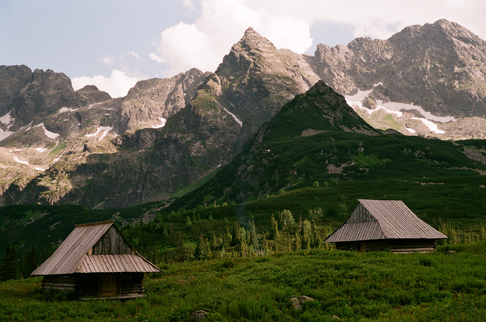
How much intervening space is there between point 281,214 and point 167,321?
373 feet

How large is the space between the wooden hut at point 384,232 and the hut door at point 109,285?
27.3 metres

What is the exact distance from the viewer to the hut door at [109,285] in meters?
37.8

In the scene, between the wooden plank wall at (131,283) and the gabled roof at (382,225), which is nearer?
the wooden plank wall at (131,283)

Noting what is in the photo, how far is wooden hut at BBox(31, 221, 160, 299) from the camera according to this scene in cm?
3666

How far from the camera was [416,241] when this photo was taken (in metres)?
50.3

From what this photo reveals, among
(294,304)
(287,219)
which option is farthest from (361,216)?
(287,219)

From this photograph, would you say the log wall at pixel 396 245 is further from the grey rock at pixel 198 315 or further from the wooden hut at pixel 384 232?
the grey rock at pixel 198 315

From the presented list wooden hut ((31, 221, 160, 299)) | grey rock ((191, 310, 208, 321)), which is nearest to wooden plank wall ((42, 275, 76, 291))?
wooden hut ((31, 221, 160, 299))

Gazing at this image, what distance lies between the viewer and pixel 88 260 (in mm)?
36531

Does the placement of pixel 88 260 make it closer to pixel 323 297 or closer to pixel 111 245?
pixel 111 245

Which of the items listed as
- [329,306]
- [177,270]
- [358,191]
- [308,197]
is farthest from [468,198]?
[329,306]

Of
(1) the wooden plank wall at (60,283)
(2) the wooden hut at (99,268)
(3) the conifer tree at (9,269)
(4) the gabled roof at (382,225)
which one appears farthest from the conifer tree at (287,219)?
(1) the wooden plank wall at (60,283)

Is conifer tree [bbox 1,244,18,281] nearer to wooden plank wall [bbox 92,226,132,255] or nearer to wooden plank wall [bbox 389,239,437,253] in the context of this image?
wooden plank wall [bbox 92,226,132,255]

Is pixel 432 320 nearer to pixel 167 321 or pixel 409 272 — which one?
pixel 409 272
